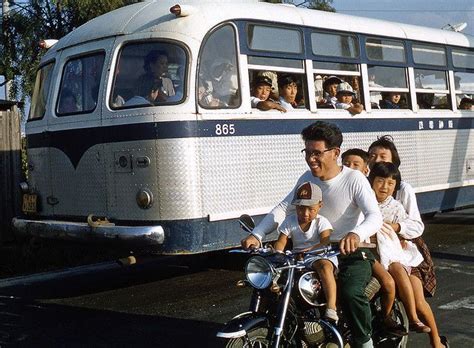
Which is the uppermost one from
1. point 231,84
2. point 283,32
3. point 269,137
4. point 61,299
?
point 283,32

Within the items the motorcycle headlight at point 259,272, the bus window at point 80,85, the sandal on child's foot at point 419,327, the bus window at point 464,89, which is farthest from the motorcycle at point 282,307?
the bus window at point 464,89

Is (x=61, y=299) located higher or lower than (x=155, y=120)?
lower

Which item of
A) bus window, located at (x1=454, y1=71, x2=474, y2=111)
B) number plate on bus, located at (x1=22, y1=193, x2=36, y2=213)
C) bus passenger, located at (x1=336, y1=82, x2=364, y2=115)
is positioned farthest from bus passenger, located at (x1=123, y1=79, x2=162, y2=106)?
bus window, located at (x1=454, y1=71, x2=474, y2=111)

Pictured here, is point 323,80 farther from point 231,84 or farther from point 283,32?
point 231,84

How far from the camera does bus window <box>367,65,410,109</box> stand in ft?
32.7

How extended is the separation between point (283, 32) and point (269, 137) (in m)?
1.22

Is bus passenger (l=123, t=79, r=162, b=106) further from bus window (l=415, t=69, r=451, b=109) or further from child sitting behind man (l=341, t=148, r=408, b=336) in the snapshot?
bus window (l=415, t=69, r=451, b=109)

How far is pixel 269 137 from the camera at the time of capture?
8.44 meters

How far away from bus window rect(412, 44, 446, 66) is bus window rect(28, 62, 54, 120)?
494 cm

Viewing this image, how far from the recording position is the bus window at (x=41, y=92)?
9.12 metres

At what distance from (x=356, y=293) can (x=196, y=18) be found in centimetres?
410

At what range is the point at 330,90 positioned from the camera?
9312mm

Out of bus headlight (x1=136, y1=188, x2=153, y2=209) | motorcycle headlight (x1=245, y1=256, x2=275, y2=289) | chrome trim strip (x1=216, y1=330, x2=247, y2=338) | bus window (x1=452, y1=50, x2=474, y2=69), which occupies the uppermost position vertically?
bus window (x1=452, y1=50, x2=474, y2=69)

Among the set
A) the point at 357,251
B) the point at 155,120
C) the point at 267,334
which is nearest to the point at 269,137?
the point at 155,120
